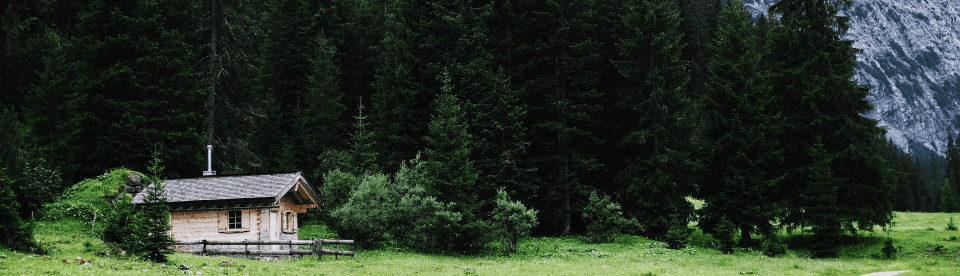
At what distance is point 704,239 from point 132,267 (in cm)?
3237

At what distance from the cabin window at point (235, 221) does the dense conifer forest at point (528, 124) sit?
4700 mm

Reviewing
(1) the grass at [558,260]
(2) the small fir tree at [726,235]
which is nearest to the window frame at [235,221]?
(1) the grass at [558,260]

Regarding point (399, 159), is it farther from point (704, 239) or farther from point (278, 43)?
point (278, 43)

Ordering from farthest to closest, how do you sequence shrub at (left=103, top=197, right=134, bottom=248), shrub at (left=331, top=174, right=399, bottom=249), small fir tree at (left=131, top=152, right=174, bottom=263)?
shrub at (left=331, top=174, right=399, bottom=249)
shrub at (left=103, top=197, right=134, bottom=248)
small fir tree at (left=131, top=152, right=174, bottom=263)

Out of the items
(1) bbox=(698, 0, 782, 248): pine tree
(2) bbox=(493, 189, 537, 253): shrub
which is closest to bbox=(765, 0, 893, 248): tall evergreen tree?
(1) bbox=(698, 0, 782, 248): pine tree

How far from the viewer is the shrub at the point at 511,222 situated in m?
33.2

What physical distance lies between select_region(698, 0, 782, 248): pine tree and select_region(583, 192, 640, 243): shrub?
4.74 meters

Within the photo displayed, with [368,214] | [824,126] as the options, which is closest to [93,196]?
[368,214]

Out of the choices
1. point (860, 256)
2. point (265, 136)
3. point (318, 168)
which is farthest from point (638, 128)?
point (265, 136)

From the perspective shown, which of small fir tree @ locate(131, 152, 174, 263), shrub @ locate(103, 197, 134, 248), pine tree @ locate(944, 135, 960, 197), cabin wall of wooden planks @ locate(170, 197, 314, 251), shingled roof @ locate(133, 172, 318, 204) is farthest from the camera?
pine tree @ locate(944, 135, 960, 197)

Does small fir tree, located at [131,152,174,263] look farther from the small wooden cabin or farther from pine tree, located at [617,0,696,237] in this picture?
pine tree, located at [617,0,696,237]

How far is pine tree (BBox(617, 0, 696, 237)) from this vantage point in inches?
1576

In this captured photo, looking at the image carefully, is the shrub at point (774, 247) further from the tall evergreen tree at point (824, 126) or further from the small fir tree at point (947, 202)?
the small fir tree at point (947, 202)

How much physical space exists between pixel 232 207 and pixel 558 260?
15.1 meters
